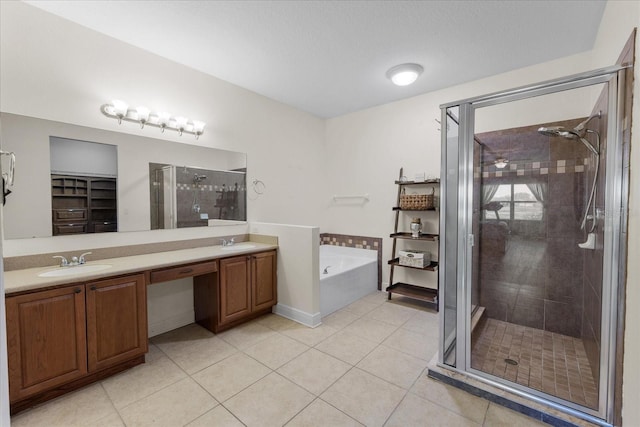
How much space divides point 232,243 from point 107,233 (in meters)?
1.10

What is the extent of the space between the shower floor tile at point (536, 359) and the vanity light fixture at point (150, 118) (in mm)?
3120

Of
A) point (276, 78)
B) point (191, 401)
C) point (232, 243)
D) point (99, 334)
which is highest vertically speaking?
point (276, 78)

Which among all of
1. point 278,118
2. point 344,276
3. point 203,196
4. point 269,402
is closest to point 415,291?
point 344,276

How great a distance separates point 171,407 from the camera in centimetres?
180

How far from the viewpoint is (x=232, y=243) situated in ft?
10.3

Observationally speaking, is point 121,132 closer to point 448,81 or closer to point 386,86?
point 386,86

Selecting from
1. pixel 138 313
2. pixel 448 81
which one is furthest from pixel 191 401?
pixel 448 81

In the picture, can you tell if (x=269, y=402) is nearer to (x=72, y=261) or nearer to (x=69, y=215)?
(x=72, y=261)

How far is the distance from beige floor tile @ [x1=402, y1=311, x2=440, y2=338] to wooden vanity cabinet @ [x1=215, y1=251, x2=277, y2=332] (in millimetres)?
1448

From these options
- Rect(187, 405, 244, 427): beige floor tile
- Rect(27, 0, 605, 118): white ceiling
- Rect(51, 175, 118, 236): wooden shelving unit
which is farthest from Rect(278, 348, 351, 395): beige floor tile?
Rect(27, 0, 605, 118): white ceiling

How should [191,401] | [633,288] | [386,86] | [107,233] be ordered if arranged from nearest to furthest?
1. [633,288]
2. [191,401]
3. [107,233]
4. [386,86]

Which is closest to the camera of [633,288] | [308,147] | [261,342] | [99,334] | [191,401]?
[633,288]

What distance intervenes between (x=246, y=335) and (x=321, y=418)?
1215 mm

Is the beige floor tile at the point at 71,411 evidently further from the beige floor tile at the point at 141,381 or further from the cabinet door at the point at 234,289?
the cabinet door at the point at 234,289
